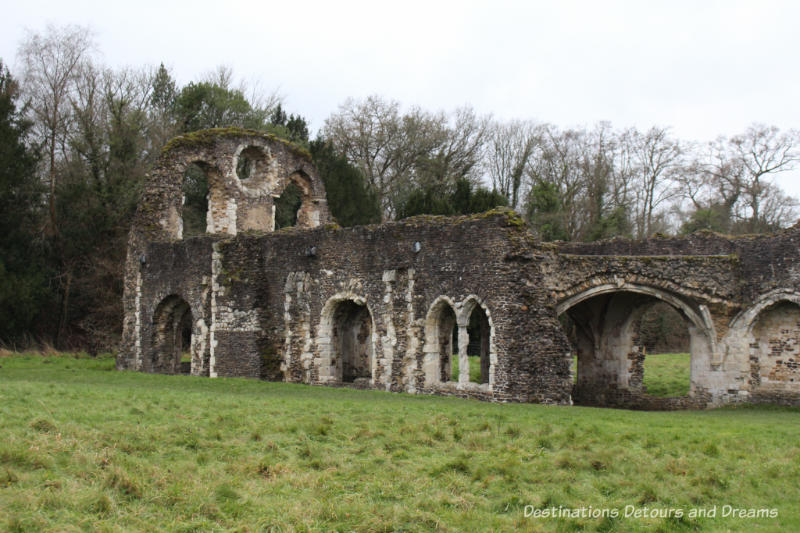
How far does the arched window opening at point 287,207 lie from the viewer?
124 feet

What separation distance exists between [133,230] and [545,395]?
50.9ft

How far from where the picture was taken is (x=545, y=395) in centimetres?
1631

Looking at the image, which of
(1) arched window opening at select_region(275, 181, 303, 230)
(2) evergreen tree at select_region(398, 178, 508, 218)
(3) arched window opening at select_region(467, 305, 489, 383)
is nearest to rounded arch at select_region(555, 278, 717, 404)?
(3) arched window opening at select_region(467, 305, 489, 383)

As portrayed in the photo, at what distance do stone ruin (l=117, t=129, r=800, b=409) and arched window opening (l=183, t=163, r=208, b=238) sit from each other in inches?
403

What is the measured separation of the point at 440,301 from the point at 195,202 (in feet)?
76.0

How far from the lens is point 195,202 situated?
38.3m

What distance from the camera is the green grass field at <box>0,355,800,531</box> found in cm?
759

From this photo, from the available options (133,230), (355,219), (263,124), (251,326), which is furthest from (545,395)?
(263,124)

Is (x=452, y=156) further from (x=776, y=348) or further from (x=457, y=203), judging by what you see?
(x=776, y=348)

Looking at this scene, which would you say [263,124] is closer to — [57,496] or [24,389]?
[24,389]

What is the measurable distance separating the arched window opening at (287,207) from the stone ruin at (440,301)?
36.5 ft

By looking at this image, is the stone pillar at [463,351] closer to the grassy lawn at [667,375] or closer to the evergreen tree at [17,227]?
the grassy lawn at [667,375]

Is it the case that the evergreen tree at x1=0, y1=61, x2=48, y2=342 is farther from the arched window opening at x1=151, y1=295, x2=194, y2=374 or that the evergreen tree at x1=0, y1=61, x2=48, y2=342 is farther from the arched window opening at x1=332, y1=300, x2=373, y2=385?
the arched window opening at x1=332, y1=300, x2=373, y2=385

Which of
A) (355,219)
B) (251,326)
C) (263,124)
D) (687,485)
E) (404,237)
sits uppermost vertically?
(263,124)
